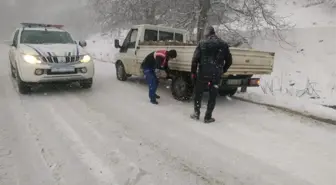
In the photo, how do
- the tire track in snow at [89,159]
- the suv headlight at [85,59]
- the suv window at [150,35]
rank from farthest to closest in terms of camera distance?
the suv window at [150,35]
the suv headlight at [85,59]
the tire track in snow at [89,159]

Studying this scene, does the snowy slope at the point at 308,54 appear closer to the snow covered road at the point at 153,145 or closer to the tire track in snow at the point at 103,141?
the snow covered road at the point at 153,145

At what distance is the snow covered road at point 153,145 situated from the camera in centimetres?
404

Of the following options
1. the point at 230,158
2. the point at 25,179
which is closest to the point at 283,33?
the point at 230,158

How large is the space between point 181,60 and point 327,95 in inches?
309

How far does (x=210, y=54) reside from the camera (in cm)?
624

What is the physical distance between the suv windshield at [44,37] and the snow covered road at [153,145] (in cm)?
190

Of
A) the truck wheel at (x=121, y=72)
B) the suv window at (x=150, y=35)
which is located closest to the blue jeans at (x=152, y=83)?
the suv window at (x=150, y=35)

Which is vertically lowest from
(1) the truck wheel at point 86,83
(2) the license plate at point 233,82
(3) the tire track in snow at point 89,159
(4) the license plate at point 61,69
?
(3) the tire track in snow at point 89,159

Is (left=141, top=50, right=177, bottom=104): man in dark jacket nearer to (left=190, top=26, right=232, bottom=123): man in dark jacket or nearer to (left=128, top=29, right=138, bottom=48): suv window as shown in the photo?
(left=190, top=26, right=232, bottom=123): man in dark jacket

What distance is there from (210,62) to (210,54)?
15 cm

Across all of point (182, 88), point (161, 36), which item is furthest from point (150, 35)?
point (182, 88)

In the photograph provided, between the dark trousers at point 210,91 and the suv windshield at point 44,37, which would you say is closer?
the dark trousers at point 210,91

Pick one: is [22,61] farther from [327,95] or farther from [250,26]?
[250,26]

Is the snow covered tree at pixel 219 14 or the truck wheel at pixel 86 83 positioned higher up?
the snow covered tree at pixel 219 14
